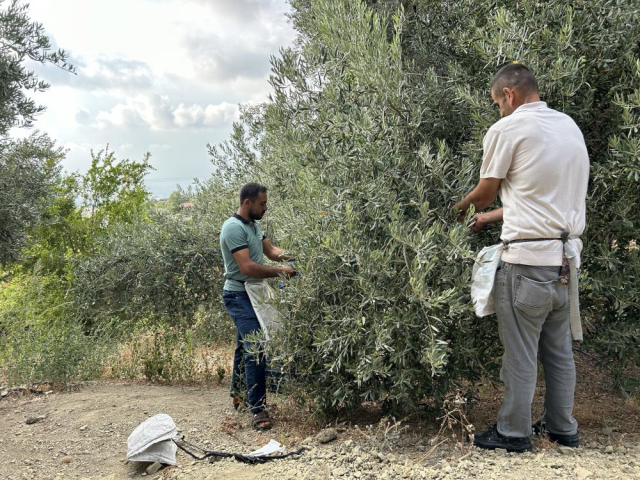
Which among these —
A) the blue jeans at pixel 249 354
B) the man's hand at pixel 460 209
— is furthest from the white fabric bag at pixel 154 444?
the man's hand at pixel 460 209

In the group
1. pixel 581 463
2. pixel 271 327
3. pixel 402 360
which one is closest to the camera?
pixel 581 463

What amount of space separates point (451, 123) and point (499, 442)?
2.43 meters

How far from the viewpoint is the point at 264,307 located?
4938 mm

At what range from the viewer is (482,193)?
11.7 ft

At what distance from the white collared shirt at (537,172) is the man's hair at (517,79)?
11 centimetres

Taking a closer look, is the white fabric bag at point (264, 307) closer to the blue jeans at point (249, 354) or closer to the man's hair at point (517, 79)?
the blue jeans at point (249, 354)

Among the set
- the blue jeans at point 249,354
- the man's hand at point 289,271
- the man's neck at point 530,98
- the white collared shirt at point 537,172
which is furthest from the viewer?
the blue jeans at point 249,354

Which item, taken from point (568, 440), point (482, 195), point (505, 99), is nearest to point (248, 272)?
point (482, 195)

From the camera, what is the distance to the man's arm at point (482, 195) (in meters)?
3.54

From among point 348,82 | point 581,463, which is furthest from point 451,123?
point 581,463

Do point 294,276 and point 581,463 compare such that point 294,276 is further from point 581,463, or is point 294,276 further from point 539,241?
point 581,463

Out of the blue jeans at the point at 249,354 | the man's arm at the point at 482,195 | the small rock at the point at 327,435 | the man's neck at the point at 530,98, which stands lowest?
the small rock at the point at 327,435

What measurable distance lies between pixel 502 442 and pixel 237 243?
2705mm

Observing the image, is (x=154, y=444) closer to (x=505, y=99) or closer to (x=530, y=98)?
(x=505, y=99)
